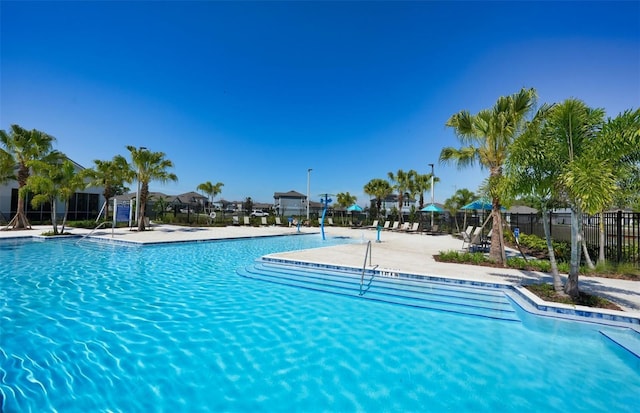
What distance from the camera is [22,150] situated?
640 inches

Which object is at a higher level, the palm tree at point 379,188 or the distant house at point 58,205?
the palm tree at point 379,188

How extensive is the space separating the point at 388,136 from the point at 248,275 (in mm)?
19105

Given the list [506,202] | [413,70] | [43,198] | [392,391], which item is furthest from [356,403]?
[43,198]

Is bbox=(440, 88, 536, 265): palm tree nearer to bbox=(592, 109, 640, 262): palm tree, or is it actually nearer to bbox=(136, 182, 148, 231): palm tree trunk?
bbox=(592, 109, 640, 262): palm tree

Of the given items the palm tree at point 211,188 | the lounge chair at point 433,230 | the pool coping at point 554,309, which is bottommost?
the pool coping at point 554,309

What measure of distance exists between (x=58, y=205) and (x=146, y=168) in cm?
990

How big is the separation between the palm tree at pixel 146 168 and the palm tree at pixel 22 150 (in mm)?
4126

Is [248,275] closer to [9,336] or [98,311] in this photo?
[98,311]

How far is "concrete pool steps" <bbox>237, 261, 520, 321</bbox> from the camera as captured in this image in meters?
5.61

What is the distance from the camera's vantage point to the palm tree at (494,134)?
8.27 m

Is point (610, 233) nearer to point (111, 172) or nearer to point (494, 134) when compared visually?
point (494, 134)

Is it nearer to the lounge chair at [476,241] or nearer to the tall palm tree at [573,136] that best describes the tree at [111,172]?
the lounge chair at [476,241]

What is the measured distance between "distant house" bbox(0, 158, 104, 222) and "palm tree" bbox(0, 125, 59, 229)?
2.66 metres

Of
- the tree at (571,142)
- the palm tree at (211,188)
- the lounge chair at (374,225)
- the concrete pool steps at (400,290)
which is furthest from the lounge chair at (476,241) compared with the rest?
the palm tree at (211,188)
